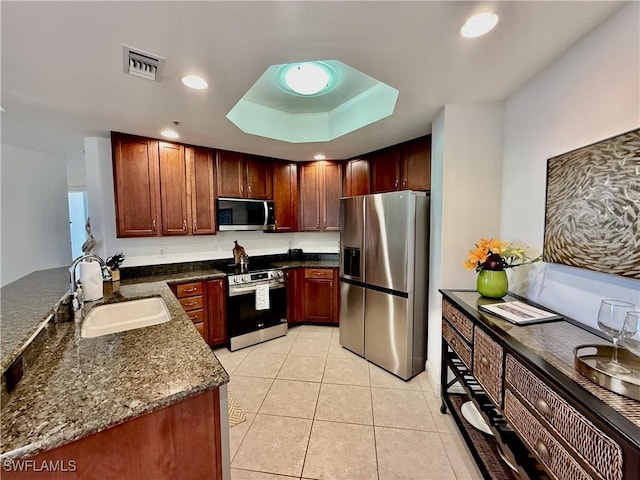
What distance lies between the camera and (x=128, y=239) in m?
2.96

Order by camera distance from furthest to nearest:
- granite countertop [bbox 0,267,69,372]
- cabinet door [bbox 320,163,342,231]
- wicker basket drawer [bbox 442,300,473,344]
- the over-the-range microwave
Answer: cabinet door [bbox 320,163,342,231] < the over-the-range microwave < wicker basket drawer [bbox 442,300,473,344] < granite countertop [bbox 0,267,69,372]

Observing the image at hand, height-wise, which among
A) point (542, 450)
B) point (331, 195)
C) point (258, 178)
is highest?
point (258, 178)

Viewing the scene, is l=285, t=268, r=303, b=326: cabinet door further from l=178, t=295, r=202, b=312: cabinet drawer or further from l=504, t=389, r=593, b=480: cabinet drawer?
l=504, t=389, r=593, b=480: cabinet drawer

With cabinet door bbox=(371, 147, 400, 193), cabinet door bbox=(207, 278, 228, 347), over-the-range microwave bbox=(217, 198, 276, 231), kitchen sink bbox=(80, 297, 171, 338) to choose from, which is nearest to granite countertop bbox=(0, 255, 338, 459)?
kitchen sink bbox=(80, 297, 171, 338)

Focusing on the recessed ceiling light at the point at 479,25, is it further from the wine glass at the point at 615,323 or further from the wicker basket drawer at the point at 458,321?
the wicker basket drawer at the point at 458,321

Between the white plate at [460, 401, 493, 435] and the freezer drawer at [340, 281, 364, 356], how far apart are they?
46.0 inches

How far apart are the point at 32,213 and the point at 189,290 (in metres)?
2.51

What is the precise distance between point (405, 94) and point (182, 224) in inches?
102

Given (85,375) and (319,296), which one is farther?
(319,296)

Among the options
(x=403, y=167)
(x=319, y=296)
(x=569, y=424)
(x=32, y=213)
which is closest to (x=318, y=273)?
(x=319, y=296)

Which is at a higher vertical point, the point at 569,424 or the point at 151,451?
the point at 569,424

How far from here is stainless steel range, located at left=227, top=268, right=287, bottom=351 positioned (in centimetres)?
305

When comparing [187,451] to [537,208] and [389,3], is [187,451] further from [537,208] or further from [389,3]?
[537,208]

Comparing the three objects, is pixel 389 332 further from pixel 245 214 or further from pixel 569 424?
pixel 245 214
